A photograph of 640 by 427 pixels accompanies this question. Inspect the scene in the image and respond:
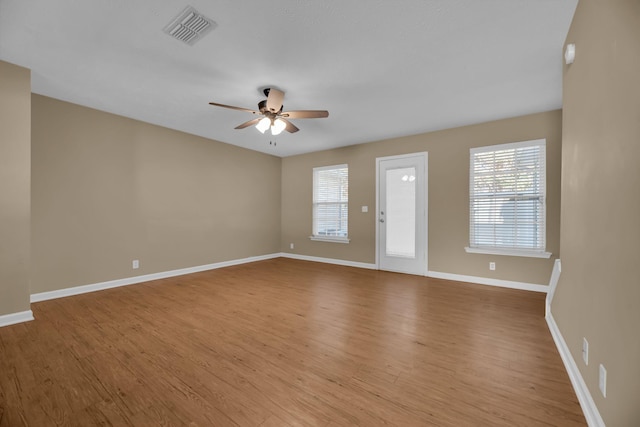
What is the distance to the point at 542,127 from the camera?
144 inches

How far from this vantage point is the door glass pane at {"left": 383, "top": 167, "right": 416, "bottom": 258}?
4.76 metres

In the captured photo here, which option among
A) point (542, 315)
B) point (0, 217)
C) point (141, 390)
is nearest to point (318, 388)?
point (141, 390)

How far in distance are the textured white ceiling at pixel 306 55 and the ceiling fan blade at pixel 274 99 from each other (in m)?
0.15

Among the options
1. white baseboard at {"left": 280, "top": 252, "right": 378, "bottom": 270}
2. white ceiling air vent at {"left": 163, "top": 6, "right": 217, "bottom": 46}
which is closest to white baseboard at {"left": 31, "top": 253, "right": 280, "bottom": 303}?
white baseboard at {"left": 280, "top": 252, "right": 378, "bottom": 270}

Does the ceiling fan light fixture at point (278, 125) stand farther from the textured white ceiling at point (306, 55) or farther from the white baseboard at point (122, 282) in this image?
the white baseboard at point (122, 282)

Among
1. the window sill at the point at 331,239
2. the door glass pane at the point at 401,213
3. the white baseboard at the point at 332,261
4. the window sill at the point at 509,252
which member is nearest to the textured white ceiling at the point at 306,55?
the door glass pane at the point at 401,213

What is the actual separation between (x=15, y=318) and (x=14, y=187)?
1.30 m

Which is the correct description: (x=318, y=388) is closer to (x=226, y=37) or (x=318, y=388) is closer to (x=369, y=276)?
(x=226, y=37)

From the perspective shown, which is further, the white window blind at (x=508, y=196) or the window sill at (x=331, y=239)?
the window sill at (x=331, y=239)

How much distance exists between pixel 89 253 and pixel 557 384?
5116 millimetres

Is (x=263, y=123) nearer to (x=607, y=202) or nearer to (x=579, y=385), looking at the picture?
(x=607, y=202)

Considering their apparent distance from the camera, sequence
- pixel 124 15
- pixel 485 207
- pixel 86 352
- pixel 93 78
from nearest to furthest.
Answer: pixel 124 15, pixel 86 352, pixel 93 78, pixel 485 207

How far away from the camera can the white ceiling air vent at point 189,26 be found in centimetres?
191

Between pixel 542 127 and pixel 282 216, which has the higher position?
pixel 542 127
